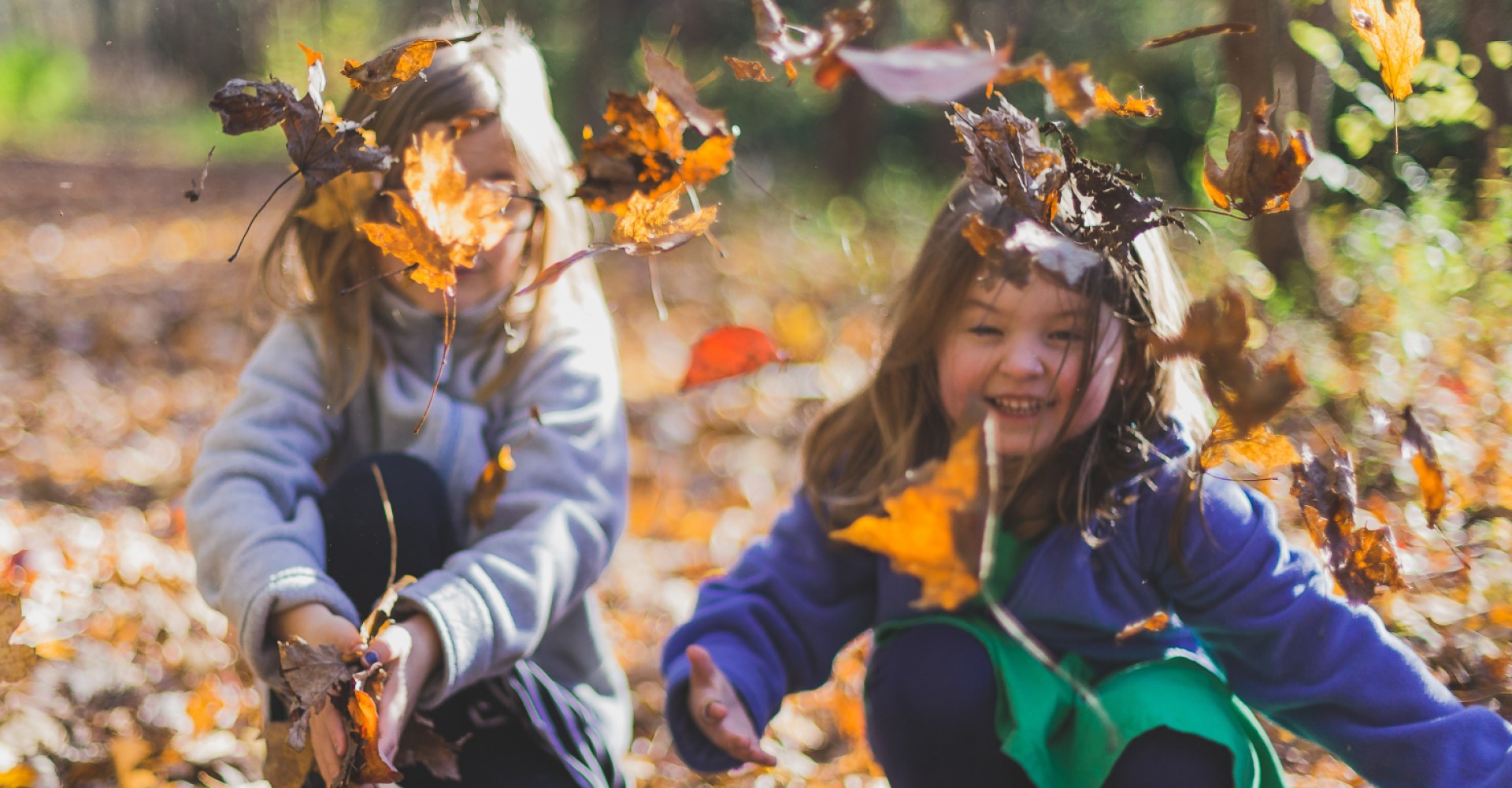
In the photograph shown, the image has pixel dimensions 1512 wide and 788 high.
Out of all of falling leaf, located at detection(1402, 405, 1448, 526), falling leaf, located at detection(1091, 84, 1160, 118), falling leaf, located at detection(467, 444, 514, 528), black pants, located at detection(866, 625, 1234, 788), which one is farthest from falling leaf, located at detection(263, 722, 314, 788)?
falling leaf, located at detection(1402, 405, 1448, 526)

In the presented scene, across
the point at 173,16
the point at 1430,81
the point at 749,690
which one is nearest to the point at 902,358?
the point at 749,690

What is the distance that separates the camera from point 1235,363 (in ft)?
3.69

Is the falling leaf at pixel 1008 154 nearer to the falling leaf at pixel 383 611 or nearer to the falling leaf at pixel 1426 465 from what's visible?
the falling leaf at pixel 1426 465

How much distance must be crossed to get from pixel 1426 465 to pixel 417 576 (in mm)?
1259

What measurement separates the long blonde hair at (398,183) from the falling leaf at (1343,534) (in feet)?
3.38

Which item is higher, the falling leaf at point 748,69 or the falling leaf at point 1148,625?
the falling leaf at point 748,69

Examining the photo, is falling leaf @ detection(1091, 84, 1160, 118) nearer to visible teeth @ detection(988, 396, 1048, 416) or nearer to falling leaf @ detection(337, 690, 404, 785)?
visible teeth @ detection(988, 396, 1048, 416)

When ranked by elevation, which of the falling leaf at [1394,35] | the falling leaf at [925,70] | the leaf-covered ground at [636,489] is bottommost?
the leaf-covered ground at [636,489]

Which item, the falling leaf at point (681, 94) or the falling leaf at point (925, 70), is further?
the falling leaf at point (681, 94)

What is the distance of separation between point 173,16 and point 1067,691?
2315 cm

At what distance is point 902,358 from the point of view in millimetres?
1593

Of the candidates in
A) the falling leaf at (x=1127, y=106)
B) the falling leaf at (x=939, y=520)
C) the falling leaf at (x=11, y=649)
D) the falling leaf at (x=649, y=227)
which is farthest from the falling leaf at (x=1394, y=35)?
the falling leaf at (x=11, y=649)

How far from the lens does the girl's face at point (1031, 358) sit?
138 centimetres

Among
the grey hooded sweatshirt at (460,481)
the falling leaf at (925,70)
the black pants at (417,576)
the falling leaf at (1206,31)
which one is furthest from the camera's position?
the black pants at (417,576)
